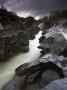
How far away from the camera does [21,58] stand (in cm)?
577

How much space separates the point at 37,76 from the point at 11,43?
86.1 inches

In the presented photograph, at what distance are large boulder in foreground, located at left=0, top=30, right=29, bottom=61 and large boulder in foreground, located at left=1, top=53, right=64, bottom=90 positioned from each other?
5.10 feet

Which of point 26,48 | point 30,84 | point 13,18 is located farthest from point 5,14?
point 30,84

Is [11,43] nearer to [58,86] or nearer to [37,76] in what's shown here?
[37,76]

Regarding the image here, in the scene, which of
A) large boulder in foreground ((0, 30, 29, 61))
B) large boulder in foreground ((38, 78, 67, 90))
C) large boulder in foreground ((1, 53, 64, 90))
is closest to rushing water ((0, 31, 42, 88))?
large boulder in foreground ((0, 30, 29, 61))

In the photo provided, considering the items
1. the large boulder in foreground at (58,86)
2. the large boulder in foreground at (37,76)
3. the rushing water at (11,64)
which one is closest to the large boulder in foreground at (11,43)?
the rushing water at (11,64)

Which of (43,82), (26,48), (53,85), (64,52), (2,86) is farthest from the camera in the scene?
(26,48)

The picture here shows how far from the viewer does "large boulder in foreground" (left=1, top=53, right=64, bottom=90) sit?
3.23m

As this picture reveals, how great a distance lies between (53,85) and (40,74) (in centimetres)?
109

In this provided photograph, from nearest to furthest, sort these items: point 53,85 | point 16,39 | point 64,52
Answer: point 53,85 < point 64,52 < point 16,39

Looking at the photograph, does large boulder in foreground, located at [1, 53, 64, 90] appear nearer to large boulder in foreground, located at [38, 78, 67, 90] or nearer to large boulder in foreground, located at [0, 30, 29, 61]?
large boulder in foreground, located at [38, 78, 67, 90]

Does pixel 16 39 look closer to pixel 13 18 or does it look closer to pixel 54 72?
pixel 54 72

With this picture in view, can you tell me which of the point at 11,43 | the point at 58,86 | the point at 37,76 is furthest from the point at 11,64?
the point at 58,86

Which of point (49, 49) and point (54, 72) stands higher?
point (49, 49)
